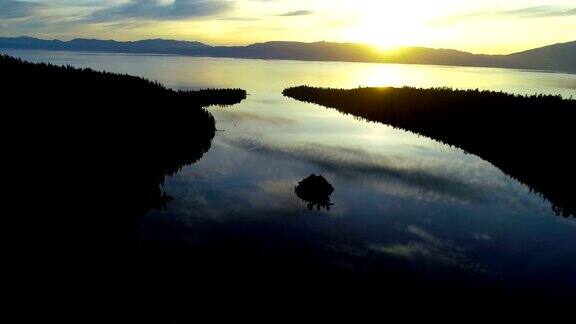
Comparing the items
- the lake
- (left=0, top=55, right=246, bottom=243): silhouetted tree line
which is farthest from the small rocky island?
(left=0, top=55, right=246, bottom=243): silhouetted tree line

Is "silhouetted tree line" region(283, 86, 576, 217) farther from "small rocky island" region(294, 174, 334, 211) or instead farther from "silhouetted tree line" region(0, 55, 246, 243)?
"silhouetted tree line" region(0, 55, 246, 243)

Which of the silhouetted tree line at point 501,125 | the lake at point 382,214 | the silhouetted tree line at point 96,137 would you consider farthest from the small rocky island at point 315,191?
the silhouetted tree line at point 501,125

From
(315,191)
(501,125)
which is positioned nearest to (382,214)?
(315,191)

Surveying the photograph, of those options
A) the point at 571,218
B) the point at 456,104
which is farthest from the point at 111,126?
the point at 456,104

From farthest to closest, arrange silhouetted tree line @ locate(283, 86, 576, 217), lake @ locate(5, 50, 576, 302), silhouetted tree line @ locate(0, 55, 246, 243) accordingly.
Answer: silhouetted tree line @ locate(283, 86, 576, 217)
silhouetted tree line @ locate(0, 55, 246, 243)
lake @ locate(5, 50, 576, 302)

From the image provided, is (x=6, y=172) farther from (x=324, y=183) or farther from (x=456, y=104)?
(x=456, y=104)

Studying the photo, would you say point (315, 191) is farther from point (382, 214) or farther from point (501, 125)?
point (501, 125)
